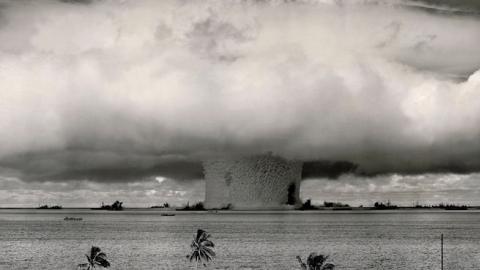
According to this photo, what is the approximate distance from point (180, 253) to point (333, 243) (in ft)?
132

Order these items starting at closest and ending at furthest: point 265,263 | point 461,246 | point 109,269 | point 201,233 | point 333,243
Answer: point 201,233 → point 109,269 → point 265,263 → point 461,246 → point 333,243

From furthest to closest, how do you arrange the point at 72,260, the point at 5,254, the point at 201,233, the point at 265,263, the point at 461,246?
the point at 461,246 < the point at 5,254 < the point at 72,260 < the point at 265,263 < the point at 201,233

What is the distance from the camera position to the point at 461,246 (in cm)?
14525

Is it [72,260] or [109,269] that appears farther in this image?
[72,260]

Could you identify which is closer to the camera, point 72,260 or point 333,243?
point 72,260

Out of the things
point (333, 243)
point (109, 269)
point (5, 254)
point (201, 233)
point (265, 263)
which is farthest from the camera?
point (333, 243)

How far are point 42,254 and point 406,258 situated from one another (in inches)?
2328

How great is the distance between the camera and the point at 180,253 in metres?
128

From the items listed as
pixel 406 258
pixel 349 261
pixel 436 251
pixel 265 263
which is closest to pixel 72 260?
pixel 265 263

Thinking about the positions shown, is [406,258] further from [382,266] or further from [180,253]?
[180,253]

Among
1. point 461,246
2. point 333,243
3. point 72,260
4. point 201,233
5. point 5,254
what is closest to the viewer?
point 201,233

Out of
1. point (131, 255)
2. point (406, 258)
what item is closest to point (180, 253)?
point (131, 255)

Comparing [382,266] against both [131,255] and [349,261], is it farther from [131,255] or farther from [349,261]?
[131,255]

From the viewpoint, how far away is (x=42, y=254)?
12506cm
